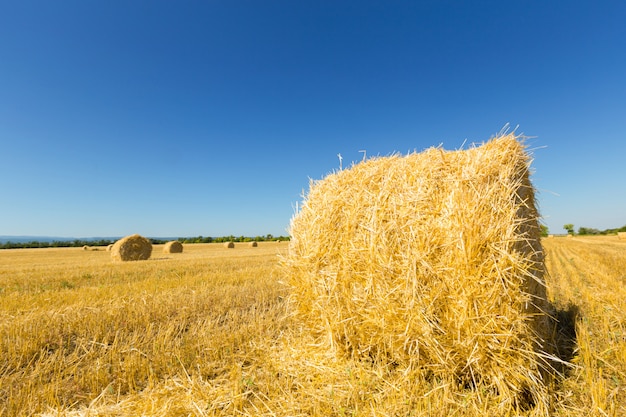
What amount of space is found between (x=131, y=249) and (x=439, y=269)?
19.4 m

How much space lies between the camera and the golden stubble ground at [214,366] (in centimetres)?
246

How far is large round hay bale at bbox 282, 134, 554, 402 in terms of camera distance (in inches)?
97.7

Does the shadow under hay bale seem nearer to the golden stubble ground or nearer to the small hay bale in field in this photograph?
the golden stubble ground

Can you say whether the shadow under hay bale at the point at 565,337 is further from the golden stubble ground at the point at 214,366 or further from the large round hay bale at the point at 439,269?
the large round hay bale at the point at 439,269

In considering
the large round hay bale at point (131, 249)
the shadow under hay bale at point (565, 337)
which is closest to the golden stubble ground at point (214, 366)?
the shadow under hay bale at point (565, 337)

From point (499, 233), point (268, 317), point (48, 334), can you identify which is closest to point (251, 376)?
point (268, 317)

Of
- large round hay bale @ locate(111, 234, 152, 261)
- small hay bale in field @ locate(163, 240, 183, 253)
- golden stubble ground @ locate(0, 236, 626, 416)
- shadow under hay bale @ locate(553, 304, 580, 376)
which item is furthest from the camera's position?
small hay bale in field @ locate(163, 240, 183, 253)

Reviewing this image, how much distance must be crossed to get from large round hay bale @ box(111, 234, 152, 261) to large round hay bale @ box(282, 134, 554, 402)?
17.6m

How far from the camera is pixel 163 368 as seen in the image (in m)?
3.17

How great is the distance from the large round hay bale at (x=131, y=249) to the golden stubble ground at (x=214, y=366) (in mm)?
13023

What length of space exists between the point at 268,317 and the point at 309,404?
93.6 inches

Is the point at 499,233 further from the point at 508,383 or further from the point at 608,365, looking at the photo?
the point at 608,365

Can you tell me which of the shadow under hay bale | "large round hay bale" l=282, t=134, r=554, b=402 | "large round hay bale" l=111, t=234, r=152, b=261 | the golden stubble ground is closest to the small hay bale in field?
"large round hay bale" l=111, t=234, r=152, b=261

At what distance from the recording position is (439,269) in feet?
8.84
